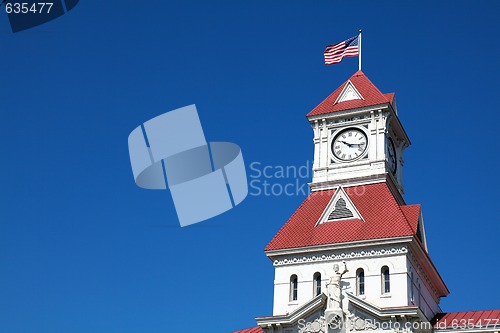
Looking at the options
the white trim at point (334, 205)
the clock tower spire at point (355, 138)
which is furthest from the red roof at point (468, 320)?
the clock tower spire at point (355, 138)

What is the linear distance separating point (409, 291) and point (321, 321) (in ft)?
19.2

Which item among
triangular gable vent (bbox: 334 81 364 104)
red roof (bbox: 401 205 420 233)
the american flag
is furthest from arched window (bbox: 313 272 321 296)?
the american flag

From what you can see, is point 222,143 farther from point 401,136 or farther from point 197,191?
point 401,136

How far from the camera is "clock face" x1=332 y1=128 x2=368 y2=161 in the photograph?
60250mm

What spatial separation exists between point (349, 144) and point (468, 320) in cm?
1575

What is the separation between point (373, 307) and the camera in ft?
164

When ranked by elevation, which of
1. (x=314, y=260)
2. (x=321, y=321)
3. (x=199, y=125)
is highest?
(x=199, y=125)

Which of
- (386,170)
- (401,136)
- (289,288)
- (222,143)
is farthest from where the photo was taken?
(401,136)

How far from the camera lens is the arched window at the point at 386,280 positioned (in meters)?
52.2

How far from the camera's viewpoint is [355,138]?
60.7m

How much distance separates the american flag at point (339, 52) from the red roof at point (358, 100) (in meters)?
1.89

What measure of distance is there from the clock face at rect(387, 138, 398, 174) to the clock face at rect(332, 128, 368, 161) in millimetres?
2257

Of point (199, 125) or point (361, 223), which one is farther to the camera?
point (361, 223)

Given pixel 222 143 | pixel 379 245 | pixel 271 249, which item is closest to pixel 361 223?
pixel 379 245
